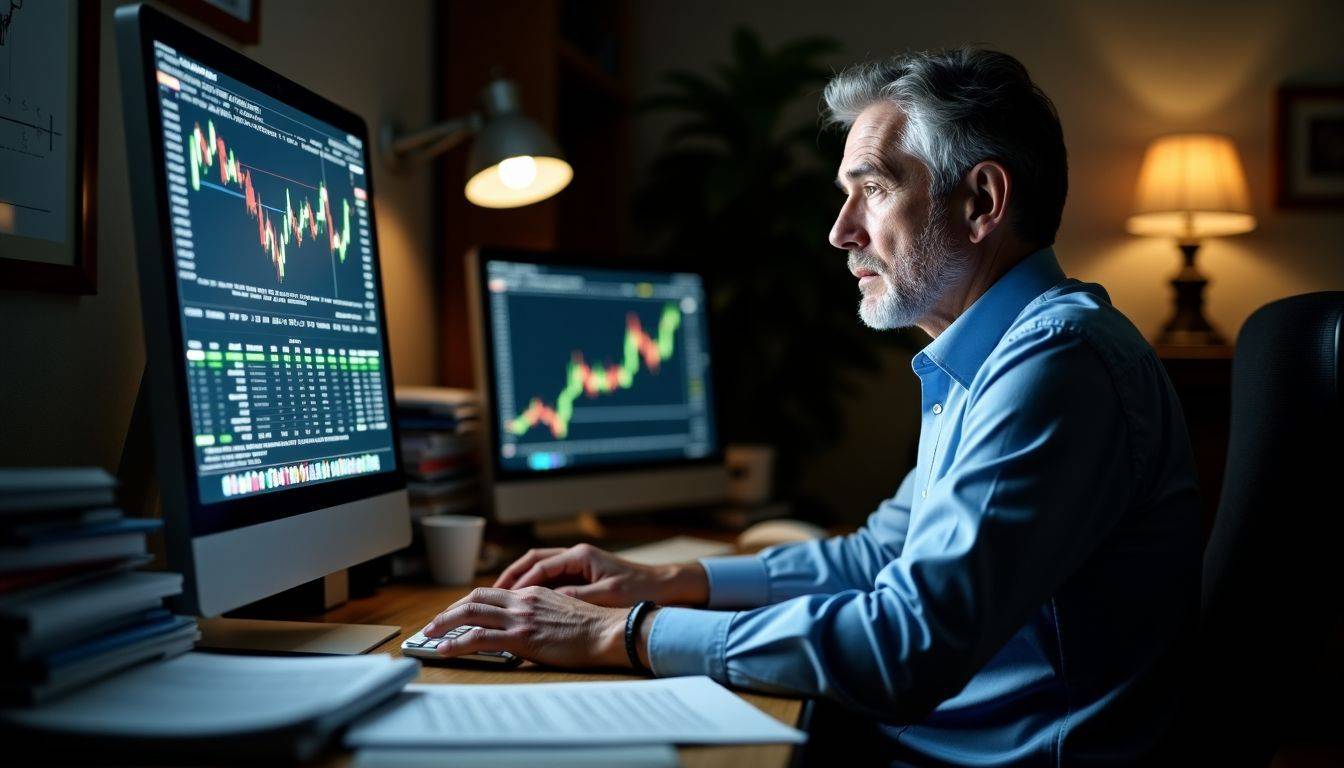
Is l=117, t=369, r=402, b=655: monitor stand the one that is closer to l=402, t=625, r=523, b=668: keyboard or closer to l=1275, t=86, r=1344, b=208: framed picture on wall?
l=402, t=625, r=523, b=668: keyboard

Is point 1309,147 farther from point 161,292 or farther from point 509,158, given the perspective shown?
point 161,292

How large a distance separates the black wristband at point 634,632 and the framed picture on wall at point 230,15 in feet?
3.20

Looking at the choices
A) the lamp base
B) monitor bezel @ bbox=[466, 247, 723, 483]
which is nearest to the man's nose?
monitor bezel @ bbox=[466, 247, 723, 483]

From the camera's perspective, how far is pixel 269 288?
1.02 m

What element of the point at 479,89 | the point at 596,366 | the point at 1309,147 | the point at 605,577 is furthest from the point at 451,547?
the point at 1309,147

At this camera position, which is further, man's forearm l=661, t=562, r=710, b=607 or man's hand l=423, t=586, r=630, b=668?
man's forearm l=661, t=562, r=710, b=607

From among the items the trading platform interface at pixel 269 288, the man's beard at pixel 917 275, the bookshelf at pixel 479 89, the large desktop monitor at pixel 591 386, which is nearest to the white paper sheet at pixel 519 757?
the trading platform interface at pixel 269 288

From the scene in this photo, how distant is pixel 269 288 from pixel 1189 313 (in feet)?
8.56

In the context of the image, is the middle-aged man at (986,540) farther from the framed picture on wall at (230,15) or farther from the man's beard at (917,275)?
the framed picture on wall at (230,15)

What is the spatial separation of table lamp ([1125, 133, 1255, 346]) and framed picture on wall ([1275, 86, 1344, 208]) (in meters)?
0.15

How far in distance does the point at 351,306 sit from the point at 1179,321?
2453mm

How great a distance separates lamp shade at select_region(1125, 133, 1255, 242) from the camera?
9.18 ft

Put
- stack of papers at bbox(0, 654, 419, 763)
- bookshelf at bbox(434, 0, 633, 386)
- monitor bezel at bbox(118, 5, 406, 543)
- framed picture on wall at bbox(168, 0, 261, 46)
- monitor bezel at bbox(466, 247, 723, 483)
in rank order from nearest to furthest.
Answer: stack of papers at bbox(0, 654, 419, 763) < monitor bezel at bbox(118, 5, 406, 543) < framed picture on wall at bbox(168, 0, 261, 46) < monitor bezel at bbox(466, 247, 723, 483) < bookshelf at bbox(434, 0, 633, 386)

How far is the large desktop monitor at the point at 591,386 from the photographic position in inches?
66.4
